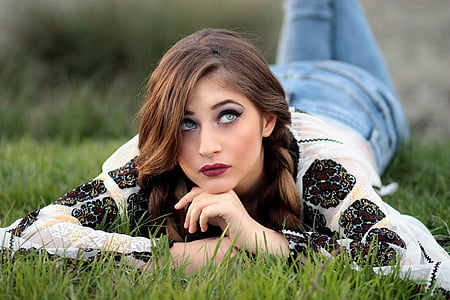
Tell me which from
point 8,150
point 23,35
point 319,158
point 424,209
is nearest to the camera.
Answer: point 319,158

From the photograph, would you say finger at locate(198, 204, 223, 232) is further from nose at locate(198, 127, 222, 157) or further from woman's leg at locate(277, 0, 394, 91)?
woman's leg at locate(277, 0, 394, 91)

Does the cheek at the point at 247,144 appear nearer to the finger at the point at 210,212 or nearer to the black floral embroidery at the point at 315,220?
the finger at the point at 210,212

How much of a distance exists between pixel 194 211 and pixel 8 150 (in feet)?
7.56

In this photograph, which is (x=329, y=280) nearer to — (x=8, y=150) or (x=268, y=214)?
(x=268, y=214)

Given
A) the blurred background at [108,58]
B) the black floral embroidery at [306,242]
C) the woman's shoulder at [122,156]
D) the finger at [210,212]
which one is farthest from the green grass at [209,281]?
the blurred background at [108,58]

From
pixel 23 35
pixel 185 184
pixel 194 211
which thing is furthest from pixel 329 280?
pixel 23 35

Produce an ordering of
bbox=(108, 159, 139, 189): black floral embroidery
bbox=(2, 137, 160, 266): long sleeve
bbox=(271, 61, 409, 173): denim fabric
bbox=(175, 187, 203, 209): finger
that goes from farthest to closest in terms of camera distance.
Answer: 1. bbox=(271, 61, 409, 173): denim fabric
2. bbox=(108, 159, 139, 189): black floral embroidery
3. bbox=(175, 187, 203, 209): finger
4. bbox=(2, 137, 160, 266): long sleeve

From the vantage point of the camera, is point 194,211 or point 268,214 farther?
point 268,214

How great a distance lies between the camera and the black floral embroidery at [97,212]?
2.27m

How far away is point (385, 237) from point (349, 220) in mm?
165

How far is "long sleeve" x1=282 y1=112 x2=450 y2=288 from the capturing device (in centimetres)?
195

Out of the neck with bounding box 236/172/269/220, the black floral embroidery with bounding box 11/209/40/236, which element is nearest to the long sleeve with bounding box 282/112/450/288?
the neck with bounding box 236/172/269/220

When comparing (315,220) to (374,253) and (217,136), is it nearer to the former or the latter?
(374,253)

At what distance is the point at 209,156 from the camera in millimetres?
2023
